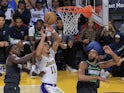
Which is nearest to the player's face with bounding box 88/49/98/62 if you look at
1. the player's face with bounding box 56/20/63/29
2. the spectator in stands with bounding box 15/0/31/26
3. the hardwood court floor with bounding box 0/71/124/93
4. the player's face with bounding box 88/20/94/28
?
the hardwood court floor with bounding box 0/71/124/93

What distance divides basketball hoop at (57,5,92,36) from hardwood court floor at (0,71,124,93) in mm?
1400

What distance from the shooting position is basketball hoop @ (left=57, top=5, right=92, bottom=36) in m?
12.7

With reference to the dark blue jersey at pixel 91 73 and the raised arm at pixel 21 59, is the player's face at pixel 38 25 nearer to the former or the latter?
the raised arm at pixel 21 59

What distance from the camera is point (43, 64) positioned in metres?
6.91

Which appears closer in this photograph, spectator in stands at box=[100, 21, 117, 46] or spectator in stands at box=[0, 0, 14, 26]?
spectator in stands at box=[100, 21, 117, 46]

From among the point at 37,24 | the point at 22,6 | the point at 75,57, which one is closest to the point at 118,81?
the point at 75,57

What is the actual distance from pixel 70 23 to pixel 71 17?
20cm

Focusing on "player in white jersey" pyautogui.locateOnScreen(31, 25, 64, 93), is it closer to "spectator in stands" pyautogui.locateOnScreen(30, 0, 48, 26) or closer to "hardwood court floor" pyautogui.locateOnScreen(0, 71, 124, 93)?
"hardwood court floor" pyautogui.locateOnScreen(0, 71, 124, 93)

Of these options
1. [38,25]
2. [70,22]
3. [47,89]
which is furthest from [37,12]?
[47,89]

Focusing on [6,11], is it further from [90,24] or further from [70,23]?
[90,24]

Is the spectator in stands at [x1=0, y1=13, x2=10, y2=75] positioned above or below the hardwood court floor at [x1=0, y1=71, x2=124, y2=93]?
above

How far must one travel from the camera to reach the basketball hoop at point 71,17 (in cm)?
1268

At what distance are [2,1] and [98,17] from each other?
332 centimetres

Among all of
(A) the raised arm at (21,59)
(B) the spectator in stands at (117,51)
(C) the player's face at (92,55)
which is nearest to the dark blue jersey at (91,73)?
(C) the player's face at (92,55)
